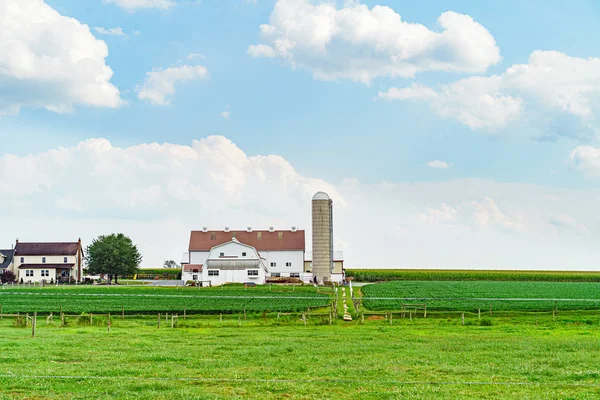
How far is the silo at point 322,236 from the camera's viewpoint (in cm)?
9262

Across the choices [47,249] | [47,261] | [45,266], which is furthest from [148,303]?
[47,249]

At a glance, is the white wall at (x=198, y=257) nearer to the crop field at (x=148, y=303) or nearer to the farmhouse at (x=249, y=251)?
the farmhouse at (x=249, y=251)

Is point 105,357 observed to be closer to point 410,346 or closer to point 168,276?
point 410,346

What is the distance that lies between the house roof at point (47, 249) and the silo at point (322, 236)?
3916 cm

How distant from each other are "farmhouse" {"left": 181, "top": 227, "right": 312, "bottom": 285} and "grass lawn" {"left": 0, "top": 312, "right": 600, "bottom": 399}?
56786 millimetres

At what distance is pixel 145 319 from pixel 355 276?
75262 mm

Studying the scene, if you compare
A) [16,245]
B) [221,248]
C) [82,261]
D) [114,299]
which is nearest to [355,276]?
[221,248]

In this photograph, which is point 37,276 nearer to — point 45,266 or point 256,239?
point 45,266

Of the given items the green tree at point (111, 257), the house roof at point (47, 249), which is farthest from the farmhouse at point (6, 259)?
the green tree at point (111, 257)

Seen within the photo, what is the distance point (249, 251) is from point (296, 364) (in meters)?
70.6

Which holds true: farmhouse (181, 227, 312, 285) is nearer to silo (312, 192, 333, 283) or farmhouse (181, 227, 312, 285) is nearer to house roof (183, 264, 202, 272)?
house roof (183, 264, 202, 272)

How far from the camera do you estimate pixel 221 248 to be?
89.6 m

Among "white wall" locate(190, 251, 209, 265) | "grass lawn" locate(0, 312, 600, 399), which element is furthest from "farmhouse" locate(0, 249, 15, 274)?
"grass lawn" locate(0, 312, 600, 399)

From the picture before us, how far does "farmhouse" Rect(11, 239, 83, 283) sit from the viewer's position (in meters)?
97.8
